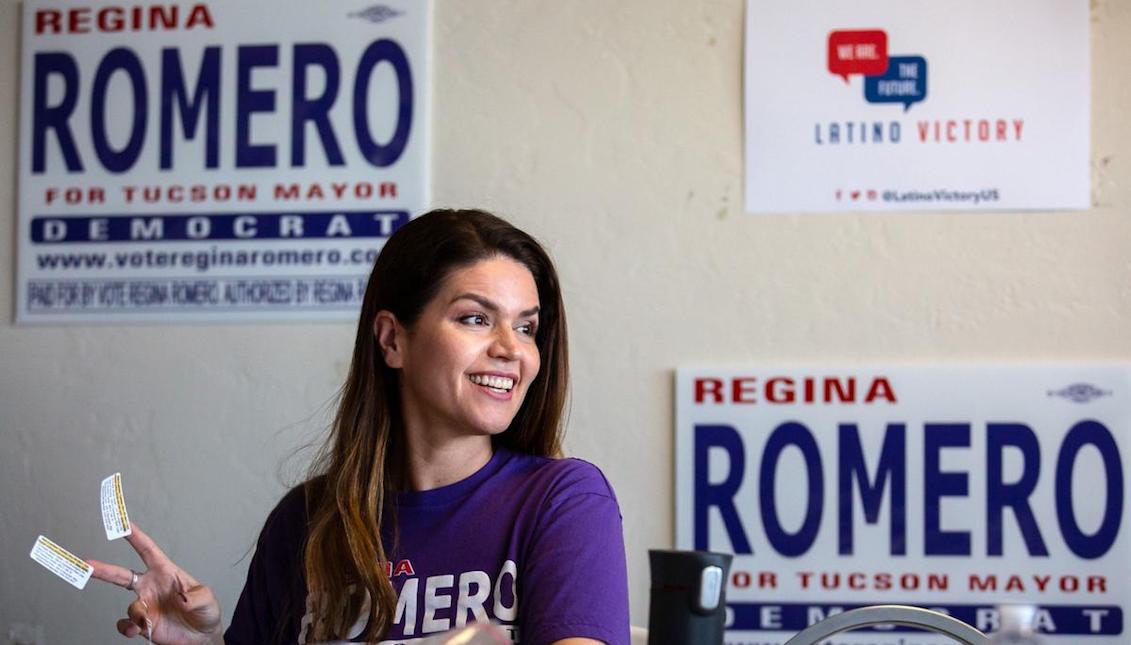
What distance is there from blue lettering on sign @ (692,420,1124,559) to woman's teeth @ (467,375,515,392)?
2.59 ft

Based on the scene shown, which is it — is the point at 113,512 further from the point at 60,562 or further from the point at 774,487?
the point at 774,487

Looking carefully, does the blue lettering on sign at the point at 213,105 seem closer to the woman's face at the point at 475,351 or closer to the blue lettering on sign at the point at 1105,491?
the woman's face at the point at 475,351

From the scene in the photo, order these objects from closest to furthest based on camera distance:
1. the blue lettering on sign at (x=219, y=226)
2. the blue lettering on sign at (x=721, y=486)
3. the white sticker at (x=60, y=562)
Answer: the white sticker at (x=60, y=562), the blue lettering on sign at (x=721, y=486), the blue lettering on sign at (x=219, y=226)

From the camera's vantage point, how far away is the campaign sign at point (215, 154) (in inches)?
104

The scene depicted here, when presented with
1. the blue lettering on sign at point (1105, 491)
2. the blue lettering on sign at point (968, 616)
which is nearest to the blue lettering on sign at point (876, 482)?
the blue lettering on sign at point (968, 616)

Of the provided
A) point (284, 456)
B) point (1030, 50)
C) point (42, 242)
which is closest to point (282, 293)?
point (284, 456)

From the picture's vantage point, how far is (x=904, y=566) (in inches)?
96.5

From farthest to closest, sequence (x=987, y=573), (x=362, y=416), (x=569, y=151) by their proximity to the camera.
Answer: (x=569, y=151), (x=987, y=573), (x=362, y=416)

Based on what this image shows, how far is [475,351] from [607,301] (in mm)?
812

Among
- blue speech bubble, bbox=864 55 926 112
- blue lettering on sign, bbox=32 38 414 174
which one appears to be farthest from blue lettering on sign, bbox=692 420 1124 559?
blue lettering on sign, bbox=32 38 414 174

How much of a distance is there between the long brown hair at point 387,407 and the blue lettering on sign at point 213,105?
0.81 m

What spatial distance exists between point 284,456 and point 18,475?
57 centimetres

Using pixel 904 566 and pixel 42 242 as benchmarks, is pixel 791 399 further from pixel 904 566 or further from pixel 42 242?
pixel 42 242

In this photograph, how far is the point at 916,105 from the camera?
251 cm
